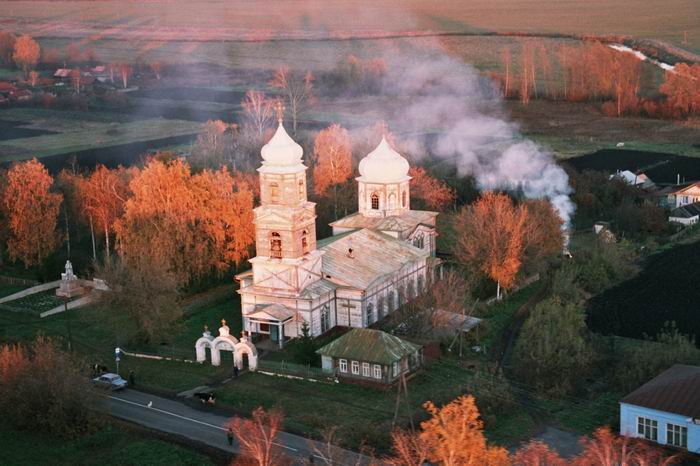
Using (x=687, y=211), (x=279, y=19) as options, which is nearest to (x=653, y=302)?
(x=687, y=211)

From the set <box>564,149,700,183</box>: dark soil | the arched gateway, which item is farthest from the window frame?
<box>564,149,700,183</box>: dark soil

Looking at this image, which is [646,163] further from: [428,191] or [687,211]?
[428,191]

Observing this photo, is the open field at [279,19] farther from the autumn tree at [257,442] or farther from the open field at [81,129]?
the autumn tree at [257,442]

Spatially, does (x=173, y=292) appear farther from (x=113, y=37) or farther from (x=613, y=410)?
(x=113, y=37)

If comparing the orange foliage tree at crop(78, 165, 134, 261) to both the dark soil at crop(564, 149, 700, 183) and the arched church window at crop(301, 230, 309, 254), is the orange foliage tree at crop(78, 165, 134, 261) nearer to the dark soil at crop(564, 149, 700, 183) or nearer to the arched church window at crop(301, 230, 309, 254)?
the arched church window at crop(301, 230, 309, 254)

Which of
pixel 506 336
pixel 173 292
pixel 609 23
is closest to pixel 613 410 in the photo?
pixel 506 336

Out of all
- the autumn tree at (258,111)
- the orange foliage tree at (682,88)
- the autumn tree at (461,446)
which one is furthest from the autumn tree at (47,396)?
the orange foliage tree at (682,88)
